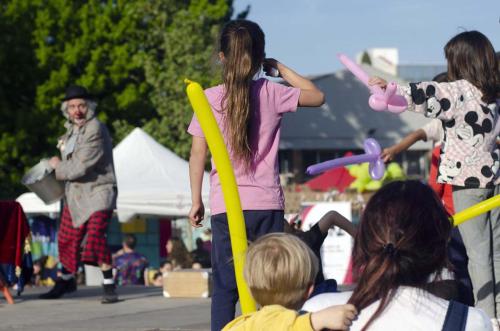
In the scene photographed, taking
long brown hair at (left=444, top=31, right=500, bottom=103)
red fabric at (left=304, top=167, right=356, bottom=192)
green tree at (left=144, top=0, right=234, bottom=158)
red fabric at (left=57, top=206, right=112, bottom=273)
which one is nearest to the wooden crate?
red fabric at (left=57, top=206, right=112, bottom=273)

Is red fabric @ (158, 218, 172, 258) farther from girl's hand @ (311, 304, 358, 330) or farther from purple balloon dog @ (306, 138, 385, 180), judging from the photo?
girl's hand @ (311, 304, 358, 330)

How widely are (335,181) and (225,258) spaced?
75.2 ft

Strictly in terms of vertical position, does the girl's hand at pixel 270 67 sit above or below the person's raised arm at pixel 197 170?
above

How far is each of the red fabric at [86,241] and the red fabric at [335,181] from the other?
17.0 meters

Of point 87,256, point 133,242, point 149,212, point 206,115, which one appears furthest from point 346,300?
point 149,212

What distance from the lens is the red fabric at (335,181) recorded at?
89.5 feet

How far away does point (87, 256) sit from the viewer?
939 cm

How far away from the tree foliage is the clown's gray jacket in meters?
30.6

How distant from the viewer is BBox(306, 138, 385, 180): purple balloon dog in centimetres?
580

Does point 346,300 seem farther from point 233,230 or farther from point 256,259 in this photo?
point 233,230

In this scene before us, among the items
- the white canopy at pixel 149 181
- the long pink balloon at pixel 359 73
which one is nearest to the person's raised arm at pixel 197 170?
the long pink balloon at pixel 359 73

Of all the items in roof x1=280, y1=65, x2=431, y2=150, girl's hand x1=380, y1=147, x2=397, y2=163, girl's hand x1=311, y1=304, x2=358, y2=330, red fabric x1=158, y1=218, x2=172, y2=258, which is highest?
roof x1=280, y1=65, x2=431, y2=150

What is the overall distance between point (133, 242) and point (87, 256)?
27.5 feet

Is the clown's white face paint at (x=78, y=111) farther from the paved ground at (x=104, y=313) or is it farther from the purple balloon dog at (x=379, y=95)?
the purple balloon dog at (x=379, y=95)
